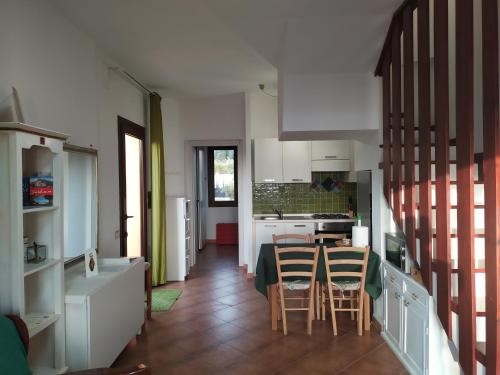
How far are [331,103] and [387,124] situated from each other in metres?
0.64

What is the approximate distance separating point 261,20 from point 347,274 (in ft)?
8.22

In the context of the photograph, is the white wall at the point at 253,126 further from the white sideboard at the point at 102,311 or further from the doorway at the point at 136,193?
the white sideboard at the point at 102,311

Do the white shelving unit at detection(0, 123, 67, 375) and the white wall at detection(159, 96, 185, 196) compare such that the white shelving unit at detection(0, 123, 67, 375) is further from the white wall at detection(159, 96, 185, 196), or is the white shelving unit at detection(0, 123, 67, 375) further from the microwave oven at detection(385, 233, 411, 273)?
the white wall at detection(159, 96, 185, 196)

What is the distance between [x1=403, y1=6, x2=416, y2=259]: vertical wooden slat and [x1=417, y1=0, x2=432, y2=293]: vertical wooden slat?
20 cm

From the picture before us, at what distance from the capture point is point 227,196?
367 inches

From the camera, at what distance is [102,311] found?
2.72 metres

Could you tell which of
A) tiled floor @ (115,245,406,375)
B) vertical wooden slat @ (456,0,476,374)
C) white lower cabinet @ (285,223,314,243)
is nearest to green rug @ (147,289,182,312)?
tiled floor @ (115,245,406,375)

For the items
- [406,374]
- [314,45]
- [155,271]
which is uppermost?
[314,45]

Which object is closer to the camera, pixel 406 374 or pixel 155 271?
pixel 406 374

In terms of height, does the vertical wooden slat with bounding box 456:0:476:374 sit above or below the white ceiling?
below

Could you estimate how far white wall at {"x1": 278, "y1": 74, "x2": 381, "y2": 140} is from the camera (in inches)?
153

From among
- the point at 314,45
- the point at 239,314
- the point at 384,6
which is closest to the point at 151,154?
the point at 239,314

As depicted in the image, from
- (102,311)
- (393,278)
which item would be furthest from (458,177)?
(102,311)

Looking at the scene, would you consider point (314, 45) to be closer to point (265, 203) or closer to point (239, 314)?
point (239, 314)
